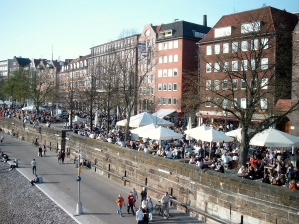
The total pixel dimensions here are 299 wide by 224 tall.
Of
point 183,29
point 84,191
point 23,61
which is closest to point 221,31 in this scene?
point 183,29

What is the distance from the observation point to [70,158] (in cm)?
3484

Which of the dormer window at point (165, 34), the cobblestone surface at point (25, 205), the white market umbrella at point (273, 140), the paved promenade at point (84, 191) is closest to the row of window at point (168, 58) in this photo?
the dormer window at point (165, 34)

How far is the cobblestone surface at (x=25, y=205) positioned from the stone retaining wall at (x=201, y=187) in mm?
5282

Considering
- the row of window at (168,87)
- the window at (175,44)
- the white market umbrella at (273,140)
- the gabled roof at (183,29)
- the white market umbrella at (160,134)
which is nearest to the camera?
the white market umbrella at (273,140)

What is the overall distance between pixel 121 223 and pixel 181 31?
Result: 46379 millimetres

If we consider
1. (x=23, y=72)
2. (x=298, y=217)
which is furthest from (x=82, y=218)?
(x=23, y=72)

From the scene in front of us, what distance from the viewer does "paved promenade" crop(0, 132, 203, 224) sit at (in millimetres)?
17514

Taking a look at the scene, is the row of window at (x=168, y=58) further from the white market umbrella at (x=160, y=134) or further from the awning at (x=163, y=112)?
the white market umbrella at (x=160, y=134)

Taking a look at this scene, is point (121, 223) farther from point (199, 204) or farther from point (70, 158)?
point (70, 158)

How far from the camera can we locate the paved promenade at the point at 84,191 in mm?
17514

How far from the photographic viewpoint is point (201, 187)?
16.7 meters

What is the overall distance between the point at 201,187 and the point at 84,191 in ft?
29.3

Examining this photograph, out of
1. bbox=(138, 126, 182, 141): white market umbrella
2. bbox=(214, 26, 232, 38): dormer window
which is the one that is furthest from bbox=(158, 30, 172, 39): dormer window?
bbox=(138, 126, 182, 141): white market umbrella

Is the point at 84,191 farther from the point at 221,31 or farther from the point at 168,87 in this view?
the point at 168,87
